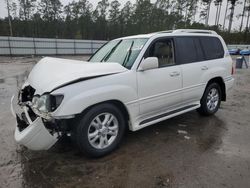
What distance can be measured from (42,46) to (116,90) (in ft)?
87.2

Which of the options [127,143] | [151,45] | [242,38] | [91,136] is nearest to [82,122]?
[91,136]

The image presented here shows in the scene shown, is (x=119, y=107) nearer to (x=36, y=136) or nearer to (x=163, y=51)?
(x=36, y=136)

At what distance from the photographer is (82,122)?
2.78m

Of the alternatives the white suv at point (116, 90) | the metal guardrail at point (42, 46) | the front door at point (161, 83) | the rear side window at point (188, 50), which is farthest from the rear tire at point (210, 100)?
the metal guardrail at point (42, 46)

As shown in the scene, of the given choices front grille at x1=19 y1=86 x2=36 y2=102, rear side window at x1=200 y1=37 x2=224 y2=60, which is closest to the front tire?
front grille at x1=19 y1=86 x2=36 y2=102

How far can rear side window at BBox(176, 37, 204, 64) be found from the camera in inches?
157

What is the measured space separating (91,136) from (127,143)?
0.85 meters

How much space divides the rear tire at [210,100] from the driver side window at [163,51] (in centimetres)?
133

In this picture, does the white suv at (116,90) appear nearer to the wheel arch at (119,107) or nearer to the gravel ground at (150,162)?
the wheel arch at (119,107)

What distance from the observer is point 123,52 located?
3.68 m

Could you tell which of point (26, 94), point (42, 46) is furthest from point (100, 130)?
point (42, 46)

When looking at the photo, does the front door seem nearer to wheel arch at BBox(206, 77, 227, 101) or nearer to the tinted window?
the tinted window

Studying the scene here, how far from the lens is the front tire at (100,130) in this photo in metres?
2.81

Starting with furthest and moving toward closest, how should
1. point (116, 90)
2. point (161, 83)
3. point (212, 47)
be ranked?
point (212, 47) < point (161, 83) < point (116, 90)
